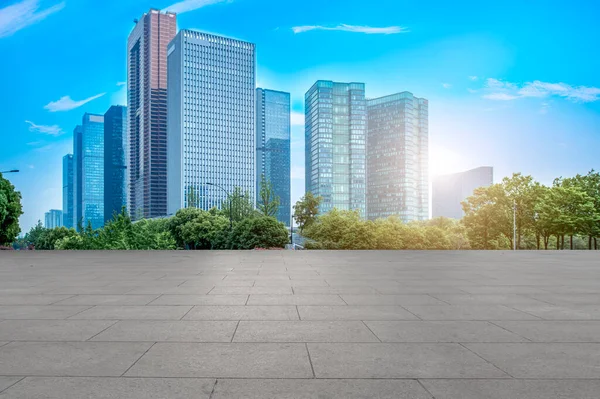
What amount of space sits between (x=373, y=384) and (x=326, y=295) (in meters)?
5.73

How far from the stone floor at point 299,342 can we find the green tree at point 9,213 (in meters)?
32.0

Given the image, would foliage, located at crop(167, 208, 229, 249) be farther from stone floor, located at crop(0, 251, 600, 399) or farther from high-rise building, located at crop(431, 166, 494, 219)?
high-rise building, located at crop(431, 166, 494, 219)

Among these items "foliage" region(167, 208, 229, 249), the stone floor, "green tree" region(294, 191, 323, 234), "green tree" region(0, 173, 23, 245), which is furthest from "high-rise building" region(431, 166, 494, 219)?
the stone floor

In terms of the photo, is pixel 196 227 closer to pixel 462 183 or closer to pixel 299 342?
pixel 299 342

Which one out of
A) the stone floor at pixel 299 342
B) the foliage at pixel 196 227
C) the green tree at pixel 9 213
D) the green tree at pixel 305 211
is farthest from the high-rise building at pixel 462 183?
the stone floor at pixel 299 342

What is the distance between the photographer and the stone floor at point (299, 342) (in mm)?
4301

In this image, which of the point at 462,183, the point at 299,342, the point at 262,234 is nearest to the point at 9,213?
the point at 262,234

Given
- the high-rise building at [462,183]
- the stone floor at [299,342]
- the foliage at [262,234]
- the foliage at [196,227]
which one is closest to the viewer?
the stone floor at [299,342]

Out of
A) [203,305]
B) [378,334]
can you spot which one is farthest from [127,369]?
[203,305]

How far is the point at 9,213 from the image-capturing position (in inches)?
1564

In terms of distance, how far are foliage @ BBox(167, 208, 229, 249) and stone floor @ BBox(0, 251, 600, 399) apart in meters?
60.4

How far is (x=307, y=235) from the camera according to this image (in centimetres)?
7469

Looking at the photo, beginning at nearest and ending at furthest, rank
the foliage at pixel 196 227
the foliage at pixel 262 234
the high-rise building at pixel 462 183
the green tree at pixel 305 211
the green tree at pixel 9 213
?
the green tree at pixel 9 213, the foliage at pixel 262 234, the foliage at pixel 196 227, the green tree at pixel 305 211, the high-rise building at pixel 462 183

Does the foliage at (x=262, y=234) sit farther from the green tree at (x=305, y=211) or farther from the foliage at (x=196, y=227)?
the green tree at (x=305, y=211)
